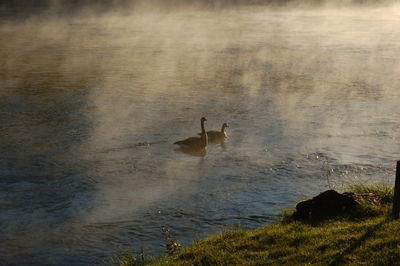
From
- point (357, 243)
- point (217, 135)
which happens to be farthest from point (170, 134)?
point (357, 243)

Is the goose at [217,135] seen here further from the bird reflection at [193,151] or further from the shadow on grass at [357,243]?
the shadow on grass at [357,243]

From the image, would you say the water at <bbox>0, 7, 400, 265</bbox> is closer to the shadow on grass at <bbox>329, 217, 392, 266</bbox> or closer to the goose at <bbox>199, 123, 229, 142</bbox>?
the goose at <bbox>199, 123, 229, 142</bbox>

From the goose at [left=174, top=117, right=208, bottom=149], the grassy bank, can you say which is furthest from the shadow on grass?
the goose at [left=174, top=117, right=208, bottom=149]

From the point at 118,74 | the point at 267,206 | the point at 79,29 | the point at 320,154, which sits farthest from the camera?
the point at 79,29

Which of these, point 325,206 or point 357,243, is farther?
point 325,206

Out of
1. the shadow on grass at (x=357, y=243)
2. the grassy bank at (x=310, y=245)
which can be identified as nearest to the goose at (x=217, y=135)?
the grassy bank at (x=310, y=245)

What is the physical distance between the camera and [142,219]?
12.1 metres

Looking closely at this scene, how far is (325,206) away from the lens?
10.7 m

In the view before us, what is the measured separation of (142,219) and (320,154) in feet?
18.6

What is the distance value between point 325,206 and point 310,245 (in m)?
1.81

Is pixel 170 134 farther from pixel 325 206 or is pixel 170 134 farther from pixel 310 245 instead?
pixel 310 245

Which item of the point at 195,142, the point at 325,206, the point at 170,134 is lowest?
the point at 170,134

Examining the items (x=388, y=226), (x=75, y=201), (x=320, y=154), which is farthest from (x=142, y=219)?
(x=320, y=154)

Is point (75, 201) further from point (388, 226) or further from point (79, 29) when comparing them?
point (79, 29)
